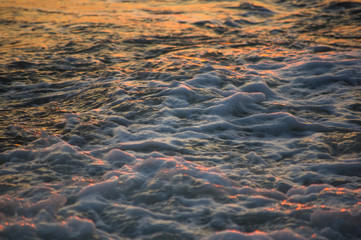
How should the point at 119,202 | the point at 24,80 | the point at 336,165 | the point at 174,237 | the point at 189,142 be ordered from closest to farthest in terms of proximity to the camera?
1. the point at 174,237
2. the point at 119,202
3. the point at 336,165
4. the point at 189,142
5. the point at 24,80

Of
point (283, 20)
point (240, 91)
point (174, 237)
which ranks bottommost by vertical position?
point (174, 237)

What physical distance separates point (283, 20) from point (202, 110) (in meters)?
5.71

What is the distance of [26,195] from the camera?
→ 8.12ft

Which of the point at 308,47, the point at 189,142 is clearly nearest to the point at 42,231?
the point at 189,142

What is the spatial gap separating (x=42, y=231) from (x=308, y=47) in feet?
19.1

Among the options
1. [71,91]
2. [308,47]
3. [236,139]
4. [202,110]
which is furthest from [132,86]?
[308,47]

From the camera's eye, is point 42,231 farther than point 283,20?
No

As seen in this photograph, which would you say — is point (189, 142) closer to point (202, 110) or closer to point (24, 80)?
point (202, 110)

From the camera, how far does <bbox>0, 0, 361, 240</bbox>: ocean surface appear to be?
227 cm

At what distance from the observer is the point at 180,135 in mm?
3461

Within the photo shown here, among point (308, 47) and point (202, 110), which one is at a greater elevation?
point (308, 47)

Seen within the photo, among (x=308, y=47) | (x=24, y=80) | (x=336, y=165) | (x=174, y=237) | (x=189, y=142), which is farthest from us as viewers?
(x=308, y=47)

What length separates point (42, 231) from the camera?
84.3 inches

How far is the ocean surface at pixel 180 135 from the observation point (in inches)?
89.4
